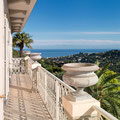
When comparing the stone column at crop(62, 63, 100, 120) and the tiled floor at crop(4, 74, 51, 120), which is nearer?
the stone column at crop(62, 63, 100, 120)

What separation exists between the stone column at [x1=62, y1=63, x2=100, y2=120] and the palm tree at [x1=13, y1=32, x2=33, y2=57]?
14.1m

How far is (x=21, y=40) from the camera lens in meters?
15.5

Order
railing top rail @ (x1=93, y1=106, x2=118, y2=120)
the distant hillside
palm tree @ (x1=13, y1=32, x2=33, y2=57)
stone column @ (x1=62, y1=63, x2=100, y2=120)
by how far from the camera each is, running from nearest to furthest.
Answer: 1. railing top rail @ (x1=93, y1=106, x2=118, y2=120)
2. stone column @ (x1=62, y1=63, x2=100, y2=120)
3. the distant hillside
4. palm tree @ (x1=13, y1=32, x2=33, y2=57)

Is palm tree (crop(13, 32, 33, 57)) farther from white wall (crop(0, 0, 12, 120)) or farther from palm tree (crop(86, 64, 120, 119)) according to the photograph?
white wall (crop(0, 0, 12, 120))

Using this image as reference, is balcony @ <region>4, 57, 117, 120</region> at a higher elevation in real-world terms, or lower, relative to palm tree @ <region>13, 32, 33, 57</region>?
lower

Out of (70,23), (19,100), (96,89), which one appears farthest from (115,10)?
(19,100)

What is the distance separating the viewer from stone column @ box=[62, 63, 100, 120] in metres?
1.43

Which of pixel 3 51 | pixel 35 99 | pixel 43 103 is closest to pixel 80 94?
pixel 3 51

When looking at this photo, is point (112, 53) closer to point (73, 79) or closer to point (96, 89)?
point (96, 89)

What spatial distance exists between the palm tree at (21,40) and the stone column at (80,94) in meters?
14.1

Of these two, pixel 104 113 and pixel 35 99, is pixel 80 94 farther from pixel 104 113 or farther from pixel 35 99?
pixel 35 99

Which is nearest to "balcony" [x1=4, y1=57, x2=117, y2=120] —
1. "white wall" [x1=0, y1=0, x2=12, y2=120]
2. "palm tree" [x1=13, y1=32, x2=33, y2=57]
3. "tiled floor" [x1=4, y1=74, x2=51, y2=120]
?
"tiled floor" [x1=4, y1=74, x2=51, y2=120]

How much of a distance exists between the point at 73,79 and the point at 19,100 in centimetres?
317

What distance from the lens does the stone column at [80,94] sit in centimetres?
143
